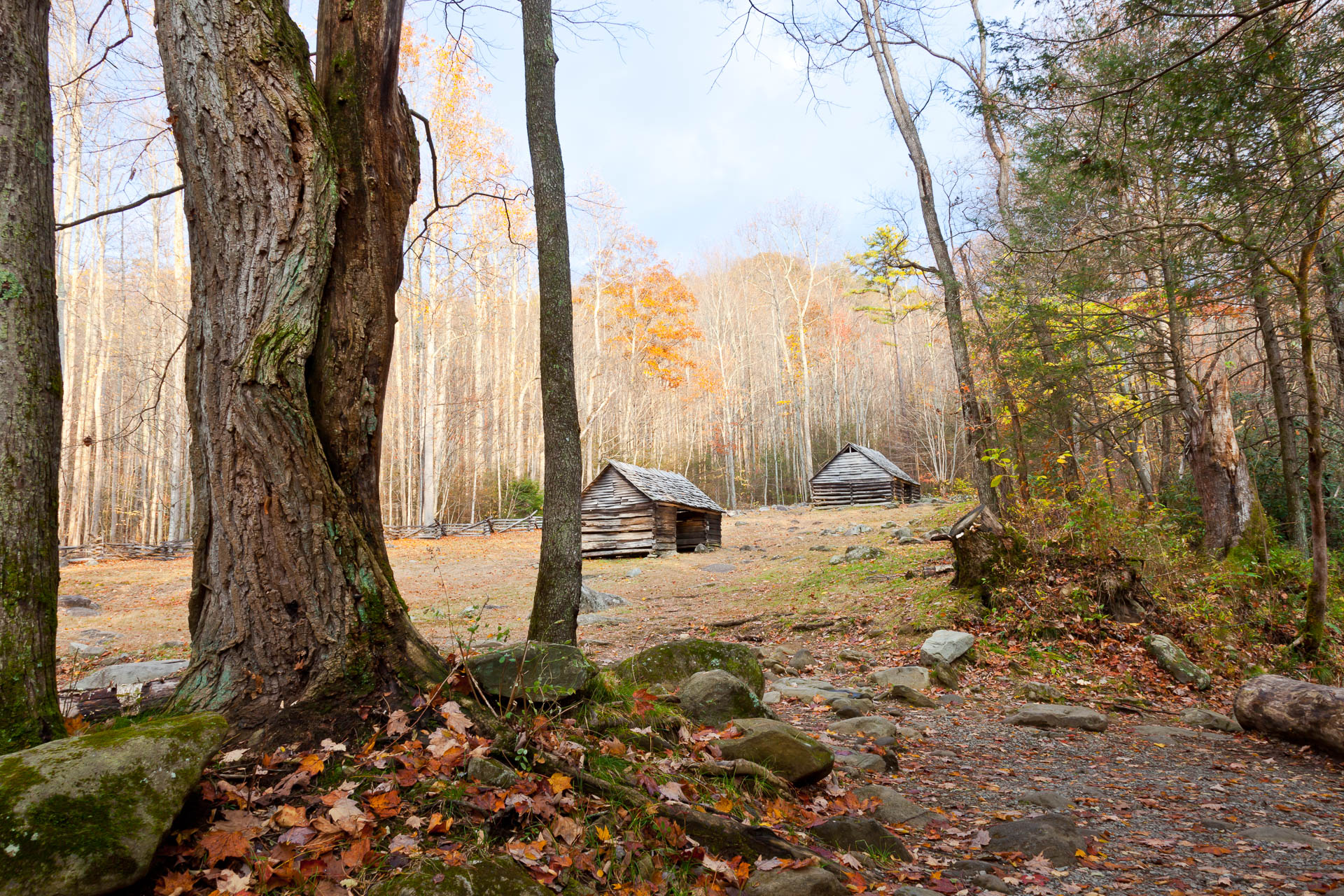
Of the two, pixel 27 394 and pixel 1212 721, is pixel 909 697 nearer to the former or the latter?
pixel 1212 721

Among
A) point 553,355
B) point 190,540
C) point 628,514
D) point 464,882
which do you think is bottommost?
point 464,882

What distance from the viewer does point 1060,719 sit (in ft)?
19.0

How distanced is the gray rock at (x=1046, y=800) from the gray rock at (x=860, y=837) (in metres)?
1.17

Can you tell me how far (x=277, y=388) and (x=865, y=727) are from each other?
14.5ft

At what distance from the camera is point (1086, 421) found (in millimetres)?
13078

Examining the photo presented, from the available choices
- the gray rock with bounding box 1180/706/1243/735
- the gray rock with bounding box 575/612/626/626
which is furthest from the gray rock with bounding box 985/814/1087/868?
the gray rock with bounding box 575/612/626/626

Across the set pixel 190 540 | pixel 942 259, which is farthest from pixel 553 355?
pixel 190 540

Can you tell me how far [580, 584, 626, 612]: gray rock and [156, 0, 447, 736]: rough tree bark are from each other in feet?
26.6

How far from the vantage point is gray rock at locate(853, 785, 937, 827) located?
12.2ft

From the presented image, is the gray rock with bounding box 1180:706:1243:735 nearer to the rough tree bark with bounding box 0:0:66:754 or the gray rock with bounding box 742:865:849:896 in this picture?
the gray rock with bounding box 742:865:849:896

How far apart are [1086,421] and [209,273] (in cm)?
1401

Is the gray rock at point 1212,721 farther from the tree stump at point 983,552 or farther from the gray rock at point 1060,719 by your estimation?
the tree stump at point 983,552

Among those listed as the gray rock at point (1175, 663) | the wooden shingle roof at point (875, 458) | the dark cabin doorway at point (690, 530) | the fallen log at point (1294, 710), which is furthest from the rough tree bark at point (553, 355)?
the wooden shingle roof at point (875, 458)

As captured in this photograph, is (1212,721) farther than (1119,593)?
No
